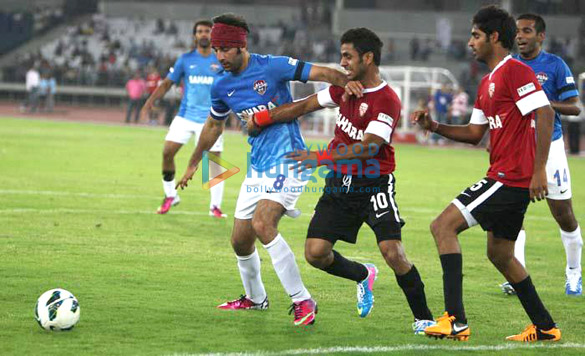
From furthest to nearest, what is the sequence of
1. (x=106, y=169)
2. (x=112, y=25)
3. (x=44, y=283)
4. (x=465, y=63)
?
(x=112, y=25), (x=465, y=63), (x=106, y=169), (x=44, y=283)

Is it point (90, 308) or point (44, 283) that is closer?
point (90, 308)

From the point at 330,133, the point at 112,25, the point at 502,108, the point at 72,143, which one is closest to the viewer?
the point at 502,108

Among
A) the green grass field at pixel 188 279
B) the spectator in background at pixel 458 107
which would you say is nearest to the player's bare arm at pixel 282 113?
the green grass field at pixel 188 279

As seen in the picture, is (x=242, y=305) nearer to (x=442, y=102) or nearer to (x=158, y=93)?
(x=158, y=93)

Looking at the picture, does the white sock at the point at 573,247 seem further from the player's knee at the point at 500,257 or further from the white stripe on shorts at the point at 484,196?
the white stripe on shorts at the point at 484,196

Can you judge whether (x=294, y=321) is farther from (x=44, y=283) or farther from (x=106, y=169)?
(x=106, y=169)

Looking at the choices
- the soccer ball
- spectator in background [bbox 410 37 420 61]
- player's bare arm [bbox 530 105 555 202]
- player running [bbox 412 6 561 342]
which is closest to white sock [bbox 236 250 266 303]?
the soccer ball

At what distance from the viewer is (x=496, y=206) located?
7.06m

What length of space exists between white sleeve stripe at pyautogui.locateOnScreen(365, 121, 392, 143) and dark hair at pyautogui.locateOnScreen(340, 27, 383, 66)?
55 cm

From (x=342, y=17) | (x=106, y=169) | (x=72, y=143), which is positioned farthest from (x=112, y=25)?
(x=106, y=169)

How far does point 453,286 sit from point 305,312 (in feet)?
4.06

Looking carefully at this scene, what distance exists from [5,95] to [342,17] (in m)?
19.6

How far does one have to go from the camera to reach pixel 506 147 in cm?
709

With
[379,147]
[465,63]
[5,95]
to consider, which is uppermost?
[379,147]
